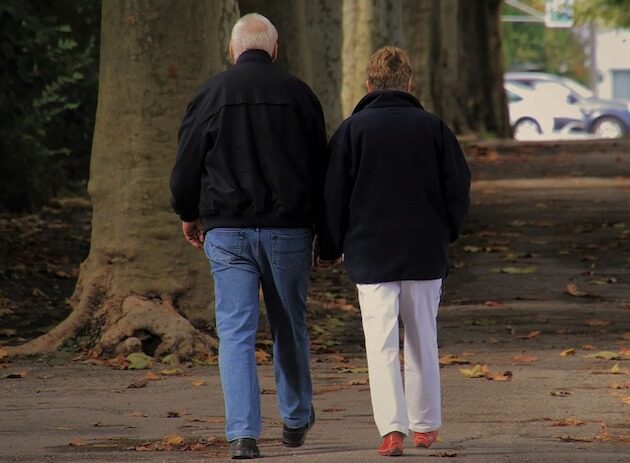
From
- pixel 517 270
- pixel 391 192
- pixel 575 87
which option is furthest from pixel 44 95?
pixel 575 87

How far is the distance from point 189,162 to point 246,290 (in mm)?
573

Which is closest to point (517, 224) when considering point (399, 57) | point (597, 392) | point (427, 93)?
point (597, 392)

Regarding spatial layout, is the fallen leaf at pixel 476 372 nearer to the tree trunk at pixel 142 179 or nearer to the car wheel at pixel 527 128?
the tree trunk at pixel 142 179

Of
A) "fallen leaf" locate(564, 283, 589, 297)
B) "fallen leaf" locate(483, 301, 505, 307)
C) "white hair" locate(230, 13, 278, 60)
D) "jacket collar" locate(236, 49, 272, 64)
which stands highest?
"white hair" locate(230, 13, 278, 60)

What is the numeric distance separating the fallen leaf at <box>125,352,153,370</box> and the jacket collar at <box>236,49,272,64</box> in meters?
3.73

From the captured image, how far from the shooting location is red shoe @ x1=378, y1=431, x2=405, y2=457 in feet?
23.9

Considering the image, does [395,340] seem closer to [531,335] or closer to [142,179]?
[142,179]

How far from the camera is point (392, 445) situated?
287 inches

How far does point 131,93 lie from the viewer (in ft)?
37.6

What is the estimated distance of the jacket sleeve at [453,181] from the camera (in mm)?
7387

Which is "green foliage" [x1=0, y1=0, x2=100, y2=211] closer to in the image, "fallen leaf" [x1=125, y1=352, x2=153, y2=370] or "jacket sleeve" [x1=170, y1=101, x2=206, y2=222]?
"fallen leaf" [x1=125, y1=352, x2=153, y2=370]

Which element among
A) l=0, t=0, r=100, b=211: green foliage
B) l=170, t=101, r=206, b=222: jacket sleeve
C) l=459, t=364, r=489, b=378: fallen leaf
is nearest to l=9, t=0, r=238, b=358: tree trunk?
l=459, t=364, r=489, b=378: fallen leaf

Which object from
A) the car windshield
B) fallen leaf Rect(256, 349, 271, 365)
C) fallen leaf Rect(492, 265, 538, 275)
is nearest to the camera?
fallen leaf Rect(256, 349, 271, 365)

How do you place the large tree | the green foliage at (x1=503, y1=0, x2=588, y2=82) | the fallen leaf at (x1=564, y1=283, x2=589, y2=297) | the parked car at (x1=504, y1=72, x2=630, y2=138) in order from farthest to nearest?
A: the green foliage at (x1=503, y1=0, x2=588, y2=82), the parked car at (x1=504, y1=72, x2=630, y2=138), the large tree, the fallen leaf at (x1=564, y1=283, x2=589, y2=297)
